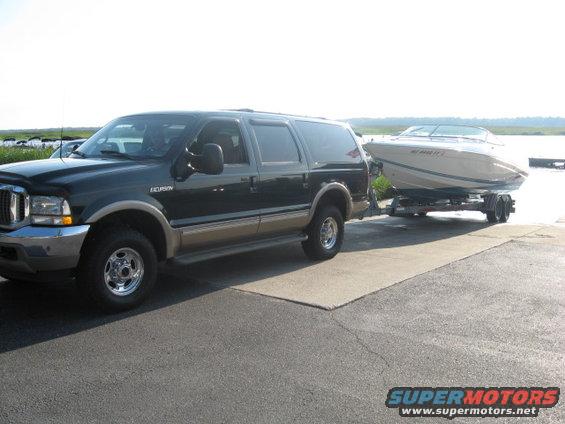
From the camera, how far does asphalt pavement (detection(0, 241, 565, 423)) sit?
3839mm

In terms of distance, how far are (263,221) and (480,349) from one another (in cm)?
316

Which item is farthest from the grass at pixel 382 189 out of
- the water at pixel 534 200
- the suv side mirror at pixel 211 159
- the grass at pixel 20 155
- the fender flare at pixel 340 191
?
the suv side mirror at pixel 211 159

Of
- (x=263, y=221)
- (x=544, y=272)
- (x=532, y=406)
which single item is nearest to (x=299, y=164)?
(x=263, y=221)

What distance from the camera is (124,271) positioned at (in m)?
5.84

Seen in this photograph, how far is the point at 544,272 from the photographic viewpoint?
788 centimetres

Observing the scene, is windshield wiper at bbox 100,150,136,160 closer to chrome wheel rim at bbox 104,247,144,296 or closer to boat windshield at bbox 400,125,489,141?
chrome wheel rim at bbox 104,247,144,296

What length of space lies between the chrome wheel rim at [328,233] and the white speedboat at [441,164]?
3.92 metres

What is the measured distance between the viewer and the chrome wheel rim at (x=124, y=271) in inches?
225

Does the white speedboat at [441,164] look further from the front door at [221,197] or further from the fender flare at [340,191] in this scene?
the front door at [221,197]

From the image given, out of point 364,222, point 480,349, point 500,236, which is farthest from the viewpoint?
point 364,222

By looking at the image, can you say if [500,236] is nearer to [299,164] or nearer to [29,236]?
[299,164]

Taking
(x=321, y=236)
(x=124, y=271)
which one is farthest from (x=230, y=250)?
(x=321, y=236)

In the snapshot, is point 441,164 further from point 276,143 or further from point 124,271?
point 124,271

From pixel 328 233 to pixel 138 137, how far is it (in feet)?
10.4
